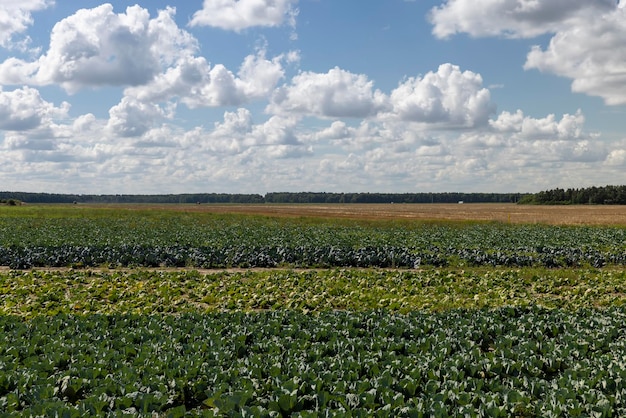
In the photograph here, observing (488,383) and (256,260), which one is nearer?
(488,383)

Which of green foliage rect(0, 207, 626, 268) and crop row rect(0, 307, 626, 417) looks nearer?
crop row rect(0, 307, 626, 417)

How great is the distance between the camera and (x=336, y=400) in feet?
25.9

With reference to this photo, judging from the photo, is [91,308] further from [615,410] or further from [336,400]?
[615,410]

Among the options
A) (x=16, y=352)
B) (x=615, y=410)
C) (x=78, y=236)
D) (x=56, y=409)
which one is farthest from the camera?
(x=78, y=236)

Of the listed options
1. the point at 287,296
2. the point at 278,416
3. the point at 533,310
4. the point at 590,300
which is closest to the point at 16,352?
the point at 278,416

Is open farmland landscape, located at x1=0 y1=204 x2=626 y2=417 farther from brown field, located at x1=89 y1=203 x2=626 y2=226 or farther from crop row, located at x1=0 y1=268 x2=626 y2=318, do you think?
brown field, located at x1=89 y1=203 x2=626 y2=226

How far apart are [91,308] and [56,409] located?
31.0ft

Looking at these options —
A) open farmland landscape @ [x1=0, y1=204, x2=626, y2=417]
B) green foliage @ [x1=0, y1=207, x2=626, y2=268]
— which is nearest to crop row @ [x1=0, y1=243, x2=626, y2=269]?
green foliage @ [x1=0, y1=207, x2=626, y2=268]

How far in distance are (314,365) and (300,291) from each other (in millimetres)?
10006

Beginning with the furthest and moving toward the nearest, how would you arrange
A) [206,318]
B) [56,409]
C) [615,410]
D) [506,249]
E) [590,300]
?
1. [506,249]
2. [590,300]
3. [206,318]
4. [615,410]
5. [56,409]

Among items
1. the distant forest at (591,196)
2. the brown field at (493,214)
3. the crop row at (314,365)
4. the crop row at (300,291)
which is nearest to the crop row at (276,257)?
the crop row at (300,291)

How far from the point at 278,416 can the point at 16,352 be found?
18.9 ft

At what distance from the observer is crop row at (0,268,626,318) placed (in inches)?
652

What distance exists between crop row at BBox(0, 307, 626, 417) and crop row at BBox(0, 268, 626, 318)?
3170mm
